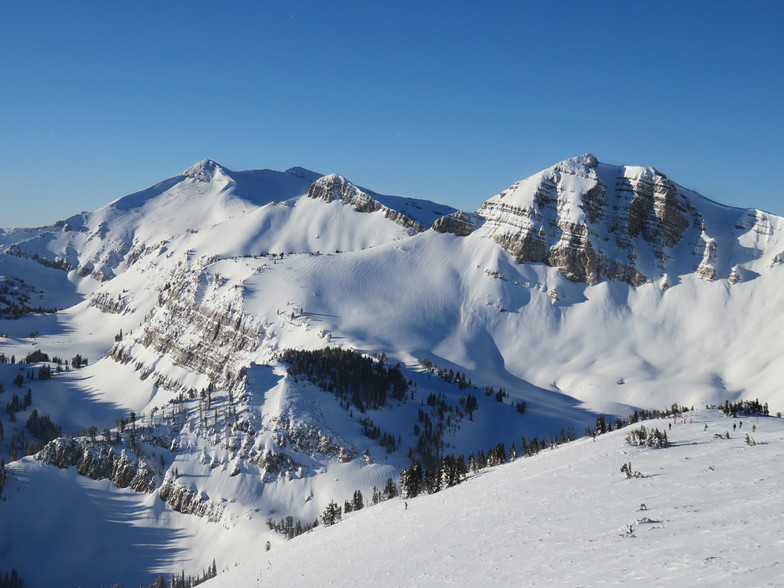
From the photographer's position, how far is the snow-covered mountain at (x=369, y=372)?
3846 inches

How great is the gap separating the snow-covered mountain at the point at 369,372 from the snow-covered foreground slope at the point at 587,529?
5282 centimetres

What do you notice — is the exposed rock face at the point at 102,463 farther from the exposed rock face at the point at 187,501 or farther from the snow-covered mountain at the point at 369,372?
the exposed rock face at the point at 187,501

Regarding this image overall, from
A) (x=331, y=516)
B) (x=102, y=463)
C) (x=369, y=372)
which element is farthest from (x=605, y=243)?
(x=102, y=463)

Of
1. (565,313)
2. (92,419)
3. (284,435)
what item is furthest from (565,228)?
(92,419)

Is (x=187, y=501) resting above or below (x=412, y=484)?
below

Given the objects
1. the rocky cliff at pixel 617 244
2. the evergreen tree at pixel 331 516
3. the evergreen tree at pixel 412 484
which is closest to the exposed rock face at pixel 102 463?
the evergreen tree at pixel 331 516

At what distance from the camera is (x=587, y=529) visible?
27.8 metres

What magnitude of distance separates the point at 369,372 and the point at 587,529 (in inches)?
3825

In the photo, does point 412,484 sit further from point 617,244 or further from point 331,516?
point 617,244

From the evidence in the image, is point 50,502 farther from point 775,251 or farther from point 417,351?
point 775,251

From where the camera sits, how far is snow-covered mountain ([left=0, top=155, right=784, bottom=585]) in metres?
97.7

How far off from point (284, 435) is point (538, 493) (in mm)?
69110

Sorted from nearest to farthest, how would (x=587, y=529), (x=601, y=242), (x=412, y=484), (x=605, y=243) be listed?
(x=587, y=529), (x=412, y=484), (x=601, y=242), (x=605, y=243)

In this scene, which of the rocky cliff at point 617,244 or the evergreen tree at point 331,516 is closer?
the evergreen tree at point 331,516
